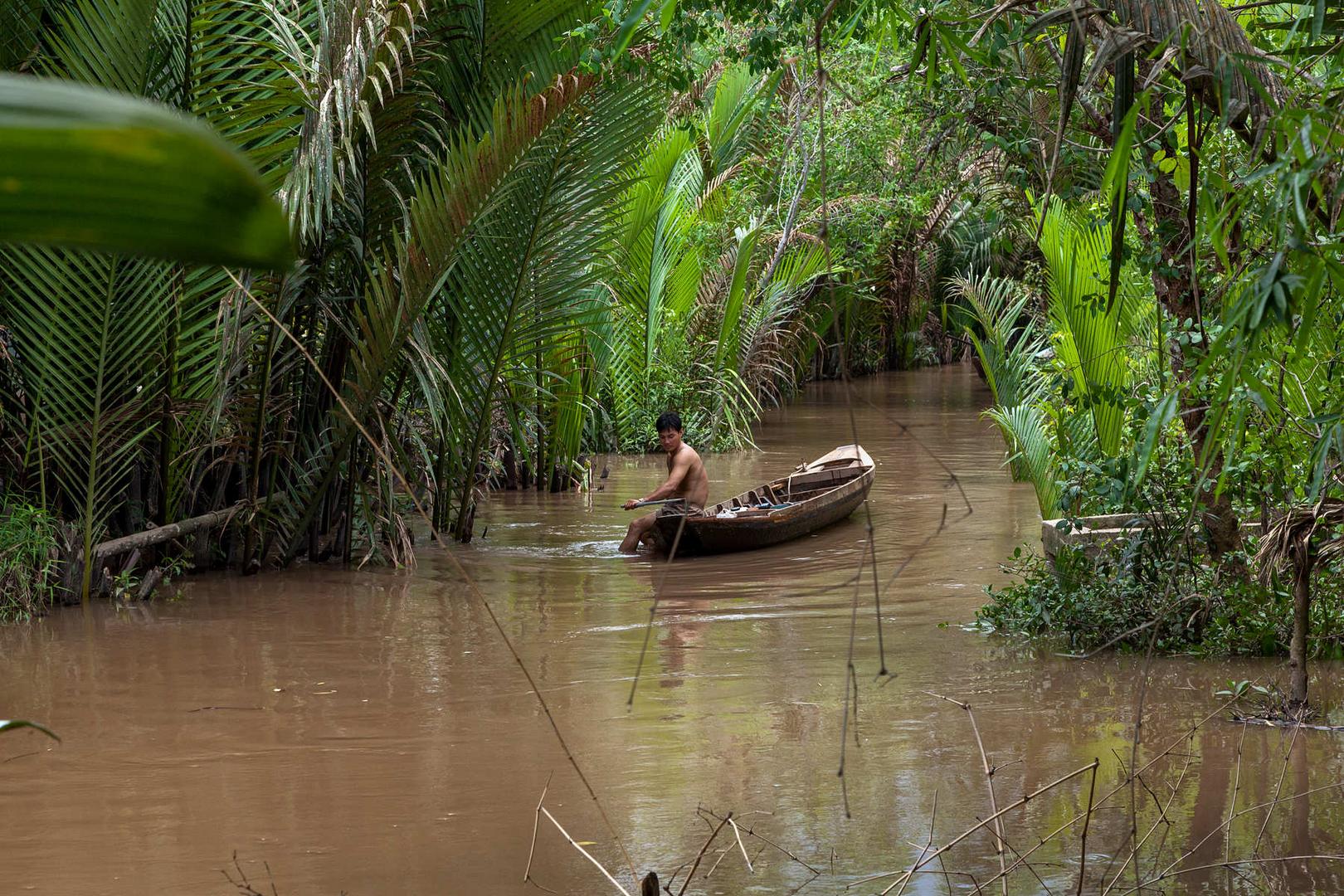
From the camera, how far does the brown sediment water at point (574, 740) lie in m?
4.38

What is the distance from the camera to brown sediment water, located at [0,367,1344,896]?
438cm

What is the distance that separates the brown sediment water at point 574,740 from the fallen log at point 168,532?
378 millimetres

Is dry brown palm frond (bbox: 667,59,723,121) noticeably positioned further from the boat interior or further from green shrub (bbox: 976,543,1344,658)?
green shrub (bbox: 976,543,1344,658)

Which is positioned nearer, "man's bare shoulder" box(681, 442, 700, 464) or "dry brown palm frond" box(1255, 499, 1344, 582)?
"dry brown palm frond" box(1255, 499, 1344, 582)

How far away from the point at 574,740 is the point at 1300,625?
2910 millimetres

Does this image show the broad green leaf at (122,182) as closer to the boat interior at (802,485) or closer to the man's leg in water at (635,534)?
the man's leg in water at (635,534)

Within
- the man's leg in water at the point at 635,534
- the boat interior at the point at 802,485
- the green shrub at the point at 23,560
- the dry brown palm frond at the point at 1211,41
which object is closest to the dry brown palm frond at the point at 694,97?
the boat interior at the point at 802,485

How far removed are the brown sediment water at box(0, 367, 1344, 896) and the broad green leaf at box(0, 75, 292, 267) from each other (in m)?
2.31

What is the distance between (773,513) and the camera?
34.6ft

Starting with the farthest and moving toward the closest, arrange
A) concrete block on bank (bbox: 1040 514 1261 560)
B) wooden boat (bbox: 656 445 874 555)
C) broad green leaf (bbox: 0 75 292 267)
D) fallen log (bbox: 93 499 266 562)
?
wooden boat (bbox: 656 445 874 555)
fallen log (bbox: 93 499 266 562)
concrete block on bank (bbox: 1040 514 1261 560)
broad green leaf (bbox: 0 75 292 267)

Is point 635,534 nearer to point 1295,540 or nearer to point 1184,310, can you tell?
point 1184,310

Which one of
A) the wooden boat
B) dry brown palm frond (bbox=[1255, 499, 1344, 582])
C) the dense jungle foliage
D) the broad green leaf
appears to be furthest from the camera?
the wooden boat

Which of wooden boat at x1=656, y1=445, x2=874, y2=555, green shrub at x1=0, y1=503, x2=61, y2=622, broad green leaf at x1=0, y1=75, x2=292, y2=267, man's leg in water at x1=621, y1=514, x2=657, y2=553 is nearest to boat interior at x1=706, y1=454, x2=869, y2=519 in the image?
wooden boat at x1=656, y1=445, x2=874, y2=555

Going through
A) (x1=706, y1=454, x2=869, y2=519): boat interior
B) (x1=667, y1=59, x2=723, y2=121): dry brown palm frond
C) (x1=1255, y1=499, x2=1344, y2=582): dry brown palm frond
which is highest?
(x1=667, y1=59, x2=723, y2=121): dry brown palm frond
